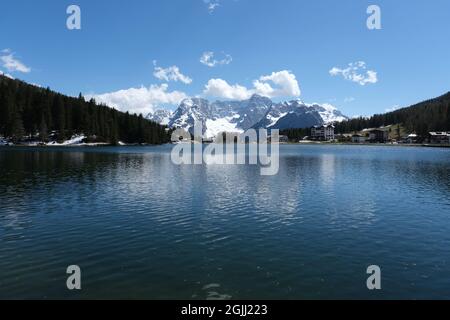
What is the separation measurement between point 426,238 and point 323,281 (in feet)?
53.1

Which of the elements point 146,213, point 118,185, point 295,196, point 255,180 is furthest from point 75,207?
point 255,180

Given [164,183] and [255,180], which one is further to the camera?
[255,180]

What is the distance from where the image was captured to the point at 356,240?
33.4 metres

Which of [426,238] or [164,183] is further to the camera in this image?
[164,183]

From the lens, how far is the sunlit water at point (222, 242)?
904 inches

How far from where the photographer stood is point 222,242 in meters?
32.5

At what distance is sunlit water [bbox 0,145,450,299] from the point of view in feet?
75.4

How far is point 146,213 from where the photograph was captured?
43656 millimetres

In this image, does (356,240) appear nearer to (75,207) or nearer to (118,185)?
(75,207)

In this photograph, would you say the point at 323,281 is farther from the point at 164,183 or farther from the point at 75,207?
the point at 164,183
